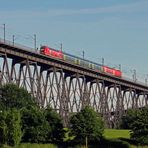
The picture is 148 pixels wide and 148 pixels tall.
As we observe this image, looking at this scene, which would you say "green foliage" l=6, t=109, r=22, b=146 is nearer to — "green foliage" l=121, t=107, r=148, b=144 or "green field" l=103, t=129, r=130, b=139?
"green foliage" l=121, t=107, r=148, b=144

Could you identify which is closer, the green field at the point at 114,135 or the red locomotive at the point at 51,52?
the green field at the point at 114,135

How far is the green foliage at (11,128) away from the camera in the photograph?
7425 cm

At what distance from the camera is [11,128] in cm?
7500

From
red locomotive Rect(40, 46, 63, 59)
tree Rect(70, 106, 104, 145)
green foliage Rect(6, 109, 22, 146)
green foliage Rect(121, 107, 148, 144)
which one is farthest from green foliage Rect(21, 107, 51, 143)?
red locomotive Rect(40, 46, 63, 59)

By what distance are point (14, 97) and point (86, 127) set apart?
32.3m

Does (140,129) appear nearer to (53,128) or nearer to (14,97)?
(53,128)

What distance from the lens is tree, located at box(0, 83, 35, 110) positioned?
110 metres

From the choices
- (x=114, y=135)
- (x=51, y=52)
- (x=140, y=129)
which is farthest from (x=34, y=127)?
(x=51, y=52)

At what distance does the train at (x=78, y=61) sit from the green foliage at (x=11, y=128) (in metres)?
37.0

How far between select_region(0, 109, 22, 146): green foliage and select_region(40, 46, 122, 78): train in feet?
122

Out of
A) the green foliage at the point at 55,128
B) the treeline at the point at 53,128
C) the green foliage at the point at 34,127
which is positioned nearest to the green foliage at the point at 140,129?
the treeline at the point at 53,128

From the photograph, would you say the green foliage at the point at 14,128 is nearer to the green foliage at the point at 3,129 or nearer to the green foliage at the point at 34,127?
the green foliage at the point at 3,129

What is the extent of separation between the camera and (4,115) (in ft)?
254

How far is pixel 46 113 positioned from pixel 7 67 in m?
19.1
